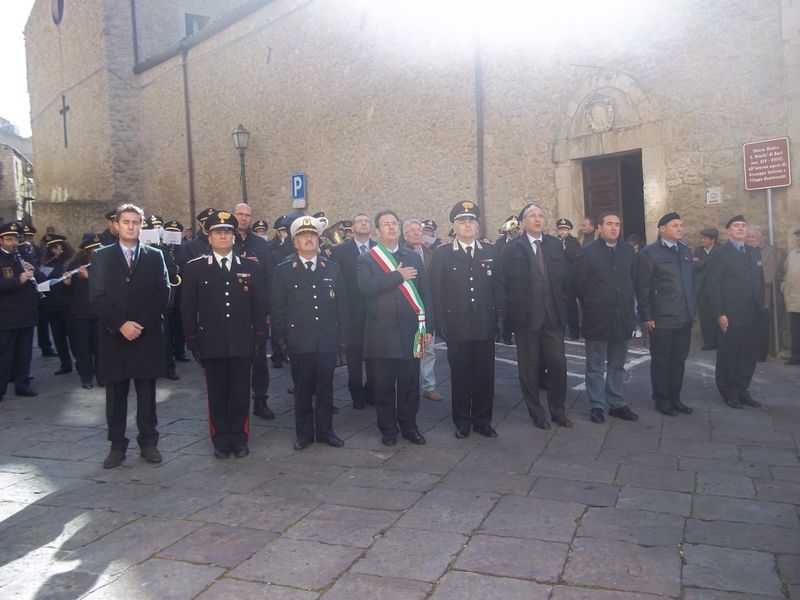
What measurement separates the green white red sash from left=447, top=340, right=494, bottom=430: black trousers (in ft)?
0.95

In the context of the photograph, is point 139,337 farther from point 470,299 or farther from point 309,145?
point 309,145

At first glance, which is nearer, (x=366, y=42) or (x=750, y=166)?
(x=750, y=166)

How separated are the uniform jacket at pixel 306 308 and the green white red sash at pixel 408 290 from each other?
1.29 feet

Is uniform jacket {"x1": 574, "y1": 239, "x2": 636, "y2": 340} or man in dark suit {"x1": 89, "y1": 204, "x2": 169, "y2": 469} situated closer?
man in dark suit {"x1": 89, "y1": 204, "x2": 169, "y2": 469}

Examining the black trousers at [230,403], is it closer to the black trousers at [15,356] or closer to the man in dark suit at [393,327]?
the man in dark suit at [393,327]

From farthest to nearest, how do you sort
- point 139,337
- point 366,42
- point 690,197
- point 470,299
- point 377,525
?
point 366,42, point 690,197, point 470,299, point 139,337, point 377,525

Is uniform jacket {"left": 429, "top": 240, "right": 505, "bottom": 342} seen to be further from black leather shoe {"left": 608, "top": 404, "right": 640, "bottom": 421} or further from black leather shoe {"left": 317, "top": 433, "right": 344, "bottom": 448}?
black leather shoe {"left": 608, "top": 404, "right": 640, "bottom": 421}

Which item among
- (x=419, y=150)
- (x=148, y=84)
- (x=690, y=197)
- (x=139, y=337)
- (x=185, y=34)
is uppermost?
(x=185, y=34)

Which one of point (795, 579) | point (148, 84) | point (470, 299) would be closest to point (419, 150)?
point (470, 299)

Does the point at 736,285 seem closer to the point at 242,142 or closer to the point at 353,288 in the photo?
the point at 353,288

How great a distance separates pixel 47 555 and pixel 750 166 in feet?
28.6

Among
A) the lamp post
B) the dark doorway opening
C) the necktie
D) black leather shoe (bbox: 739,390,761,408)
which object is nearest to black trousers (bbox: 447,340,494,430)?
the necktie

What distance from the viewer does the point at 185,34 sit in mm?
24938

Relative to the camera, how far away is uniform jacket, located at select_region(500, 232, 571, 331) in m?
5.96
